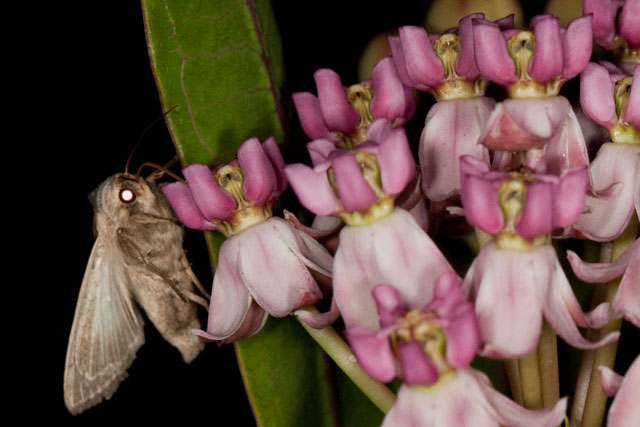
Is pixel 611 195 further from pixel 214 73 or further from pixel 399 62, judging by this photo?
pixel 214 73

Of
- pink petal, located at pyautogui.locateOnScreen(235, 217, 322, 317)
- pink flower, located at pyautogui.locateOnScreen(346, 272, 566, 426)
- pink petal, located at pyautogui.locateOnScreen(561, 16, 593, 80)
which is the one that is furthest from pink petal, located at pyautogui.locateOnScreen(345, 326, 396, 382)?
pink petal, located at pyautogui.locateOnScreen(561, 16, 593, 80)

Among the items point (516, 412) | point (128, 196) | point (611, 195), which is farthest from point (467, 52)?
point (128, 196)

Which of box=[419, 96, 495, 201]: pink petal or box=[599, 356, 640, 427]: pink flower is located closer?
box=[599, 356, 640, 427]: pink flower

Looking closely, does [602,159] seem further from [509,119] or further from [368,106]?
[368,106]

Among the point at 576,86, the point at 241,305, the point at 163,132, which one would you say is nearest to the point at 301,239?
the point at 241,305

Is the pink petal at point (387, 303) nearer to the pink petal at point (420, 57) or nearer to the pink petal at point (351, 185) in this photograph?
the pink petal at point (351, 185)

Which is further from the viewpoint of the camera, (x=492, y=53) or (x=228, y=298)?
(x=228, y=298)

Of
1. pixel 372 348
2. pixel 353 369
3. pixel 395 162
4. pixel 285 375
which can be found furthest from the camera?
pixel 285 375

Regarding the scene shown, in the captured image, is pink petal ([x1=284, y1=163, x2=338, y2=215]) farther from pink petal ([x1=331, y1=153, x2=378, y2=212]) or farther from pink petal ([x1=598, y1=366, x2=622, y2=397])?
pink petal ([x1=598, y1=366, x2=622, y2=397])
